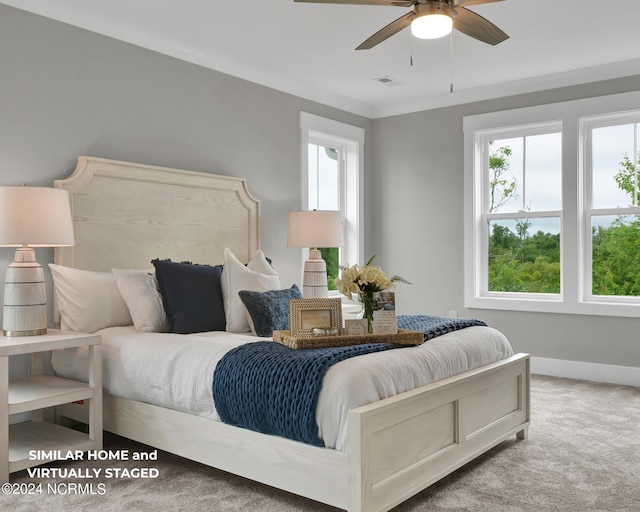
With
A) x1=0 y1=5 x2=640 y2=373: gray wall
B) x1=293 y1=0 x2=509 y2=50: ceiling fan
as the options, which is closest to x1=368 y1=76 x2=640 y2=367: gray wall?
x1=0 y1=5 x2=640 y2=373: gray wall

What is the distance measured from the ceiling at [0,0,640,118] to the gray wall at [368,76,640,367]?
11.1 inches

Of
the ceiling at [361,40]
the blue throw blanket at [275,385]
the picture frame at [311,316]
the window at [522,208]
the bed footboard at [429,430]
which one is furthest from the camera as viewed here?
the window at [522,208]

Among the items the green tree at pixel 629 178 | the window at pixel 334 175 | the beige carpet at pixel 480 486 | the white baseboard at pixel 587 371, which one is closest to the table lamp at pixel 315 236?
the window at pixel 334 175

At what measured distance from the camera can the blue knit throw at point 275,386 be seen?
7.38 feet

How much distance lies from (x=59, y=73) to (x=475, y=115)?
11.3ft

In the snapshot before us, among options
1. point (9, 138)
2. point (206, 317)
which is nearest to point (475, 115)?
point (206, 317)

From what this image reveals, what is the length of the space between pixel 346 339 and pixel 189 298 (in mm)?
1094

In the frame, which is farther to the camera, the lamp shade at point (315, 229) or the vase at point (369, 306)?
the lamp shade at point (315, 229)

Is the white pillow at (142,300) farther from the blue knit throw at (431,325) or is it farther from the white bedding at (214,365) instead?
the blue knit throw at (431,325)

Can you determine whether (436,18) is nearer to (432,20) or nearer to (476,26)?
(432,20)

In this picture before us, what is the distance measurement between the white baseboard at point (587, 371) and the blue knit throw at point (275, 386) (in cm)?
287

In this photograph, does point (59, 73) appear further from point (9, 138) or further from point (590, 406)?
point (590, 406)

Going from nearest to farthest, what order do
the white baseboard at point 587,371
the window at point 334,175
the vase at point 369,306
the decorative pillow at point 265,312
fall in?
the vase at point 369,306 < the decorative pillow at point 265,312 < the white baseboard at point 587,371 < the window at point 334,175

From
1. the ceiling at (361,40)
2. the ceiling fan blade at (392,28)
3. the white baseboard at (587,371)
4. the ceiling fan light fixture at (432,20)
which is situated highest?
the ceiling at (361,40)
